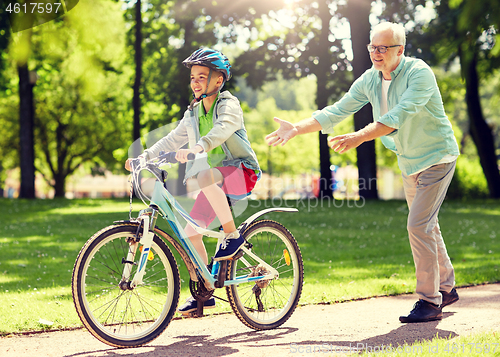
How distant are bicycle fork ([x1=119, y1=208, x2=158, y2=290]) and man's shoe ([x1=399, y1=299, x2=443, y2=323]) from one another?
2.12 meters

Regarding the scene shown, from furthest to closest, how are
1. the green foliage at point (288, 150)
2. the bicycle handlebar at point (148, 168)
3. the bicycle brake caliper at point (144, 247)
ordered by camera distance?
the green foliage at point (288, 150)
the bicycle handlebar at point (148, 168)
the bicycle brake caliper at point (144, 247)

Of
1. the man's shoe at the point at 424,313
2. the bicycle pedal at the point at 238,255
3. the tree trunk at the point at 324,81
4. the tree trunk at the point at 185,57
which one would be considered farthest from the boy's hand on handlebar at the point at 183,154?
the tree trunk at the point at 185,57

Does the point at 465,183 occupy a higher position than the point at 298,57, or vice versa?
the point at 298,57

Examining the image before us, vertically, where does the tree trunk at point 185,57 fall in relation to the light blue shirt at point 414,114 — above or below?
above

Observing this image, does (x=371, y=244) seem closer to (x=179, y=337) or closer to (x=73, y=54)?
(x=179, y=337)

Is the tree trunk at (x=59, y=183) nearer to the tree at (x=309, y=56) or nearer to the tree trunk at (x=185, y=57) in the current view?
the tree trunk at (x=185, y=57)

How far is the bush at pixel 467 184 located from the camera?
25.3m

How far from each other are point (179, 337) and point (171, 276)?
51cm

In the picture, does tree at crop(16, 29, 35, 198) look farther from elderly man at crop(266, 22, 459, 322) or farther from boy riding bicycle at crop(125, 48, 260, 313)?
elderly man at crop(266, 22, 459, 322)

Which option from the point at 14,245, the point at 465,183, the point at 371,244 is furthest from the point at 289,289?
the point at 465,183

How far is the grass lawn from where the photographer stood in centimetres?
544

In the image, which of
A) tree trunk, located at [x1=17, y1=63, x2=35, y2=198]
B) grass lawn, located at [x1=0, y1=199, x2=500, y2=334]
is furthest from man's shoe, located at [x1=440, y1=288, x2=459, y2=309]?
tree trunk, located at [x1=17, y1=63, x2=35, y2=198]

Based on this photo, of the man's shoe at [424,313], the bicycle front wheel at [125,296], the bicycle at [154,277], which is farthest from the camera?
the man's shoe at [424,313]

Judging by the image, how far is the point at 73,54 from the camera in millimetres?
25453
